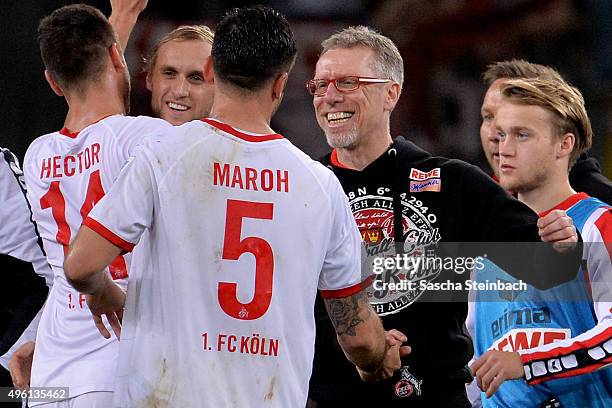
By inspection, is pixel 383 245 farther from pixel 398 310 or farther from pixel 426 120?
pixel 426 120

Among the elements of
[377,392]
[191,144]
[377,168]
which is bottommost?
[377,392]

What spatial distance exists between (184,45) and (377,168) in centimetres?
127

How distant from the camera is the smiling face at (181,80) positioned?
4871 millimetres

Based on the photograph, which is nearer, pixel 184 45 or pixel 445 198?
pixel 445 198

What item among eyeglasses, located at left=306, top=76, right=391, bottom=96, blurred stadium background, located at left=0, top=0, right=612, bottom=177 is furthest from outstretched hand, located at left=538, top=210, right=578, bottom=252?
blurred stadium background, located at left=0, top=0, right=612, bottom=177

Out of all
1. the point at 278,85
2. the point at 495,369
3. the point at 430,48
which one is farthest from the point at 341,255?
the point at 430,48

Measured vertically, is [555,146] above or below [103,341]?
above

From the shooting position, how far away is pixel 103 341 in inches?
136

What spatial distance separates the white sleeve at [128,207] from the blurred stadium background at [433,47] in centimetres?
416

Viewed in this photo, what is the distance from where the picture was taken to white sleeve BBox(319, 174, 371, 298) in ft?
10.3

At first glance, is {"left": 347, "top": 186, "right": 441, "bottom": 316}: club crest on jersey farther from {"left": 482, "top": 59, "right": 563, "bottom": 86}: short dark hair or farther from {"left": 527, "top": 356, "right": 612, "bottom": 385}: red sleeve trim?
{"left": 482, "top": 59, "right": 563, "bottom": 86}: short dark hair

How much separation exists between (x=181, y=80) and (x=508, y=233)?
5.78 ft

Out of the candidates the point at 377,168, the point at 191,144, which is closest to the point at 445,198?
the point at 377,168

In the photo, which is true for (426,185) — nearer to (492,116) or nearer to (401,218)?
(401,218)
